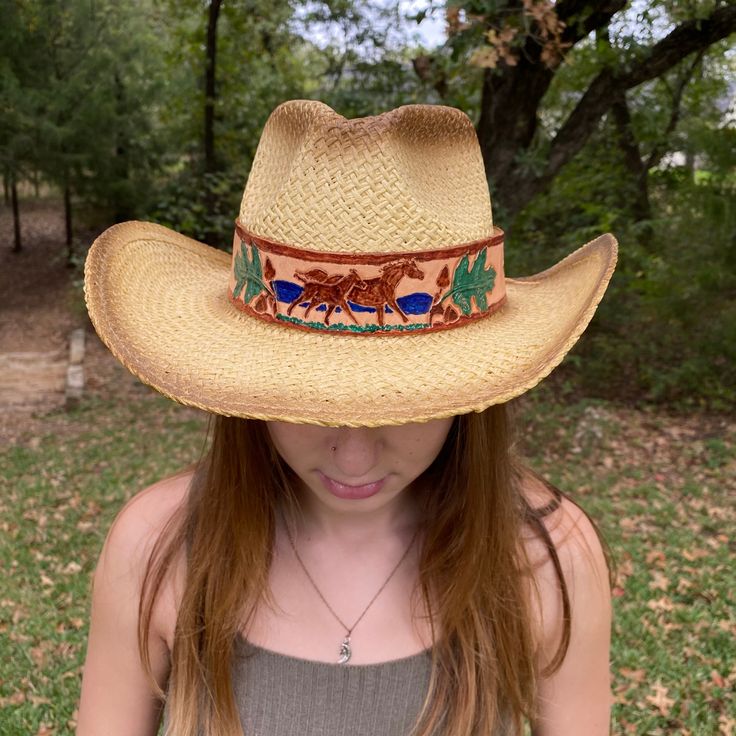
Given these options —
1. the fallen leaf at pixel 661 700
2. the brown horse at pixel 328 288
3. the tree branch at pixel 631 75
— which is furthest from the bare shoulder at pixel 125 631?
the tree branch at pixel 631 75

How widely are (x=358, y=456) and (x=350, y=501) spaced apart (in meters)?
0.10

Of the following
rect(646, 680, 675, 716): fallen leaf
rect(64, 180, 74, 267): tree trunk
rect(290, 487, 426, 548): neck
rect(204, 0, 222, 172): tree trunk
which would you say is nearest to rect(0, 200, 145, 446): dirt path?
rect(64, 180, 74, 267): tree trunk

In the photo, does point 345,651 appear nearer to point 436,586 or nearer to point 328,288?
point 436,586

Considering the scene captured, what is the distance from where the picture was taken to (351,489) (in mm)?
1288

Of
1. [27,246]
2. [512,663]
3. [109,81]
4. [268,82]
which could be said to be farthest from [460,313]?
[27,246]

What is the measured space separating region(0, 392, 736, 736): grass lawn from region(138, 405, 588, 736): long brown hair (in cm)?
200

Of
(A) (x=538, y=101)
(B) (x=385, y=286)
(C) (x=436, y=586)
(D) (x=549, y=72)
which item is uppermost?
(D) (x=549, y=72)

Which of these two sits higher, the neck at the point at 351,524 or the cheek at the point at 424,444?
the cheek at the point at 424,444

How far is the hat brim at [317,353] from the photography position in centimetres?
112

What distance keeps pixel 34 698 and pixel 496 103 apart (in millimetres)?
5448

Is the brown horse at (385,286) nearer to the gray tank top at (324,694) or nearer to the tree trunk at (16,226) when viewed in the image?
the gray tank top at (324,694)

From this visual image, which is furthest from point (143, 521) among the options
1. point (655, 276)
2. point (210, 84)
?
point (210, 84)

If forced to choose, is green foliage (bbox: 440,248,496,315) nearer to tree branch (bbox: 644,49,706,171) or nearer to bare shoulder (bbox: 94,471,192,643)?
bare shoulder (bbox: 94,471,192,643)

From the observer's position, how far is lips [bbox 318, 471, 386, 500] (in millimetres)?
1288
